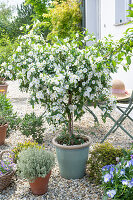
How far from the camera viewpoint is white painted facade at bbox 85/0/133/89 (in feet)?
21.1

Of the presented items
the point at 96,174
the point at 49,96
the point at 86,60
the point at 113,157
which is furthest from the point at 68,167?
the point at 86,60

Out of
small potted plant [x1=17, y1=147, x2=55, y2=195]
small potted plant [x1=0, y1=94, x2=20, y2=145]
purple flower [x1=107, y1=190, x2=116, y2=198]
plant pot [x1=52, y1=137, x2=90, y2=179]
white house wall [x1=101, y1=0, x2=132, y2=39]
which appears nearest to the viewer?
purple flower [x1=107, y1=190, x2=116, y2=198]

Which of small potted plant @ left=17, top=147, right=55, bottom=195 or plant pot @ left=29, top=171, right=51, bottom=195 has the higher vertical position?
small potted plant @ left=17, top=147, right=55, bottom=195

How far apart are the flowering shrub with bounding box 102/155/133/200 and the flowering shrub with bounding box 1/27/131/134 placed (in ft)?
2.50

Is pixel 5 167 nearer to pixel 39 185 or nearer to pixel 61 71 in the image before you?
pixel 39 185

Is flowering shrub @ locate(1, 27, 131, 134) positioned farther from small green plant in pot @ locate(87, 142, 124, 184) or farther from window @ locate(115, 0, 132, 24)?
window @ locate(115, 0, 132, 24)

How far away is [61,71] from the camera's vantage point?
2408 mm

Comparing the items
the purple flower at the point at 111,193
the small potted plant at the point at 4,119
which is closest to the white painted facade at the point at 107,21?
the small potted plant at the point at 4,119

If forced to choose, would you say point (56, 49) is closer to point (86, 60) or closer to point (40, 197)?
point (86, 60)

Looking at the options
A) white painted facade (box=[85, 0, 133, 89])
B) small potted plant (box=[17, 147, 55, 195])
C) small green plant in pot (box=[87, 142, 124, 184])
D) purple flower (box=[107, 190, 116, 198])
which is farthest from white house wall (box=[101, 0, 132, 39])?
purple flower (box=[107, 190, 116, 198])

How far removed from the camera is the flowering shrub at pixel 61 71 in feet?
7.95

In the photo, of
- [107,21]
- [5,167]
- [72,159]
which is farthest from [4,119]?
[107,21]

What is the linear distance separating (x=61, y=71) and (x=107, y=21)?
5.44m

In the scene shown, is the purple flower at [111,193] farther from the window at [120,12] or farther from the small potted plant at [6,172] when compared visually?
the window at [120,12]
